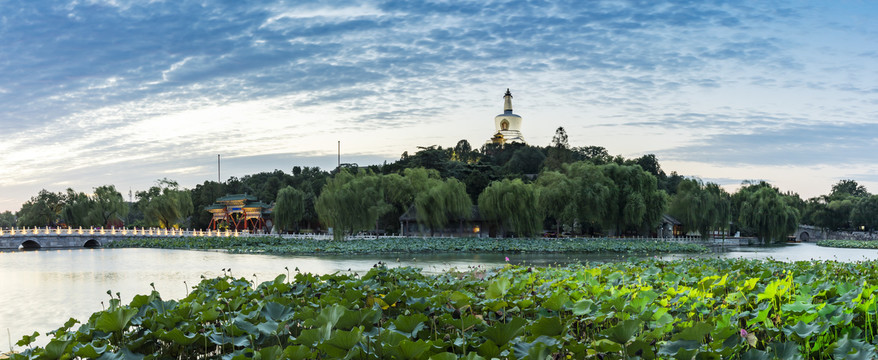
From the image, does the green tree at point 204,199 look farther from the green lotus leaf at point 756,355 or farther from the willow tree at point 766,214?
the green lotus leaf at point 756,355

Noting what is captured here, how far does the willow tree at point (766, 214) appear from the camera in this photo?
126 feet

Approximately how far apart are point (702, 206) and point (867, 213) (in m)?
31.0

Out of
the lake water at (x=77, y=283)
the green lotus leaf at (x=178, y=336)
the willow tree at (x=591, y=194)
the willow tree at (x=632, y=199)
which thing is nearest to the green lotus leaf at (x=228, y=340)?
the green lotus leaf at (x=178, y=336)

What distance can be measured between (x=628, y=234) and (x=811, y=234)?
28132 millimetres

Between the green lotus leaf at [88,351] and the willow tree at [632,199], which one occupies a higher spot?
the willow tree at [632,199]

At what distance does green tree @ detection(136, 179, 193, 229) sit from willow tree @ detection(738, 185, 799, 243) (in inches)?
1532

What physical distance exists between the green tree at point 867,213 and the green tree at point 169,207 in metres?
57.3

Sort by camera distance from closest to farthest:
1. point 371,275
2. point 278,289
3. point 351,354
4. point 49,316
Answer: point 351,354, point 278,289, point 371,275, point 49,316

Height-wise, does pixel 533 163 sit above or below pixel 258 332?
above

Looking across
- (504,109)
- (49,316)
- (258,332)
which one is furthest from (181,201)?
(504,109)

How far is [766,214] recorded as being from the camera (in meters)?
38.5

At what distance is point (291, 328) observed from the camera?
4660 mm

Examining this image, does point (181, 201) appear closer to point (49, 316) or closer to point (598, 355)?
point (49, 316)

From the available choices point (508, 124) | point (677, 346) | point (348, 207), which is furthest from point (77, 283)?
point (508, 124)
